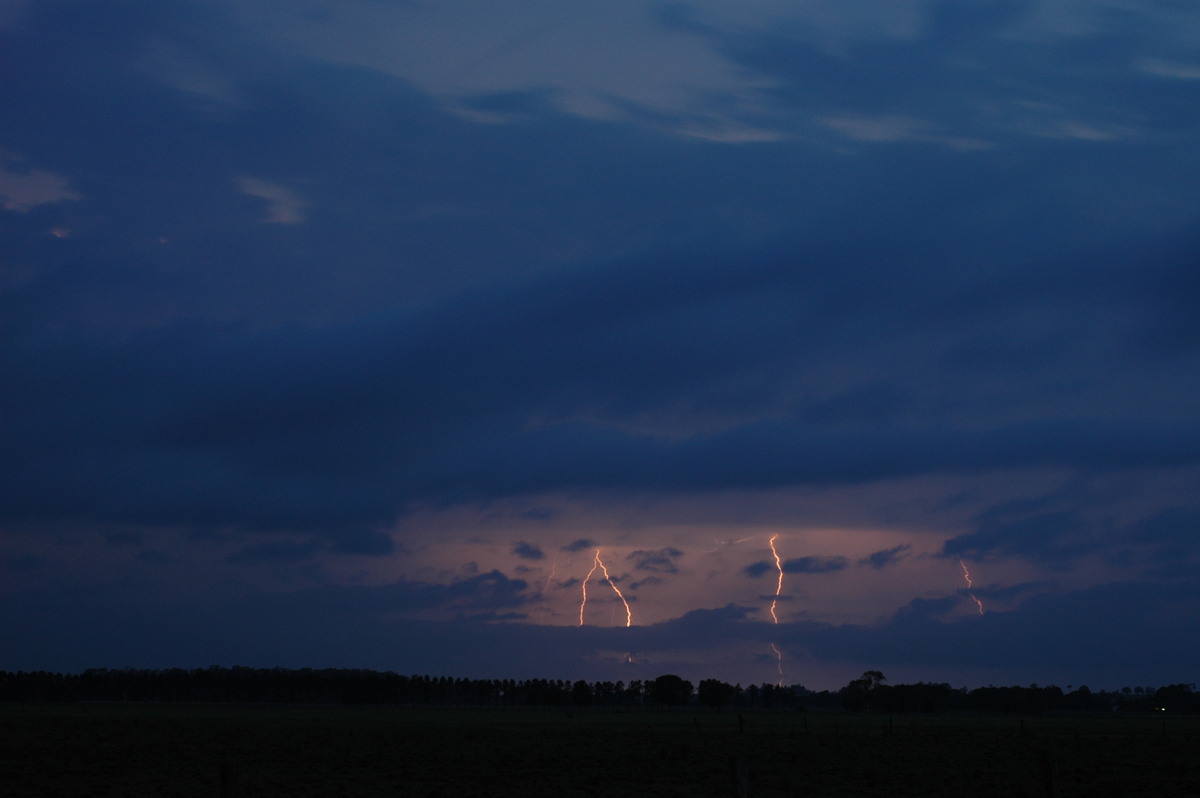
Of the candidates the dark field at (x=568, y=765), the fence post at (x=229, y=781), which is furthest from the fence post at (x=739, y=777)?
the dark field at (x=568, y=765)

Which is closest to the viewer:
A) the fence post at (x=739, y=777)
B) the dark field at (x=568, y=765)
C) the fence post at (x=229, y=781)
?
the fence post at (x=229, y=781)

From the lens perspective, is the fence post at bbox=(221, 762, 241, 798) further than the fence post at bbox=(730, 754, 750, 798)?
No

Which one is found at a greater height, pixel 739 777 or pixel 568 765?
pixel 739 777

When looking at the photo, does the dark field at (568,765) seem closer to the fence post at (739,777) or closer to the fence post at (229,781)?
the fence post at (739,777)

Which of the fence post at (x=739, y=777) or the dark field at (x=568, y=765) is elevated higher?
the fence post at (x=739, y=777)

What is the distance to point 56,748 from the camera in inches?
1939

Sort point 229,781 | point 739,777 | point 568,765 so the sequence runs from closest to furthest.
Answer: point 229,781, point 739,777, point 568,765

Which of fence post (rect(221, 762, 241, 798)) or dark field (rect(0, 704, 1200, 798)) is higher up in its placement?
fence post (rect(221, 762, 241, 798))

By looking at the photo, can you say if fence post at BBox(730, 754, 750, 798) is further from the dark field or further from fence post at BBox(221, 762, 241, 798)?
the dark field

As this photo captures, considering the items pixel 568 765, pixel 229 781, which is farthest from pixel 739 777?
pixel 568 765

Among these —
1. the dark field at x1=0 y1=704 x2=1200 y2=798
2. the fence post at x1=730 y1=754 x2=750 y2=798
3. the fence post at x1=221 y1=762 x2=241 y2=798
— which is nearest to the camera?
the fence post at x1=221 y1=762 x2=241 y2=798

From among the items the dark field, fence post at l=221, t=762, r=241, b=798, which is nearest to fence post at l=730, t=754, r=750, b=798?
fence post at l=221, t=762, r=241, b=798

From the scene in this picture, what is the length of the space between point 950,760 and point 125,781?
1320 inches

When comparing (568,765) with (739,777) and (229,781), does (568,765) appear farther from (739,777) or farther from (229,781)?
(229,781)
